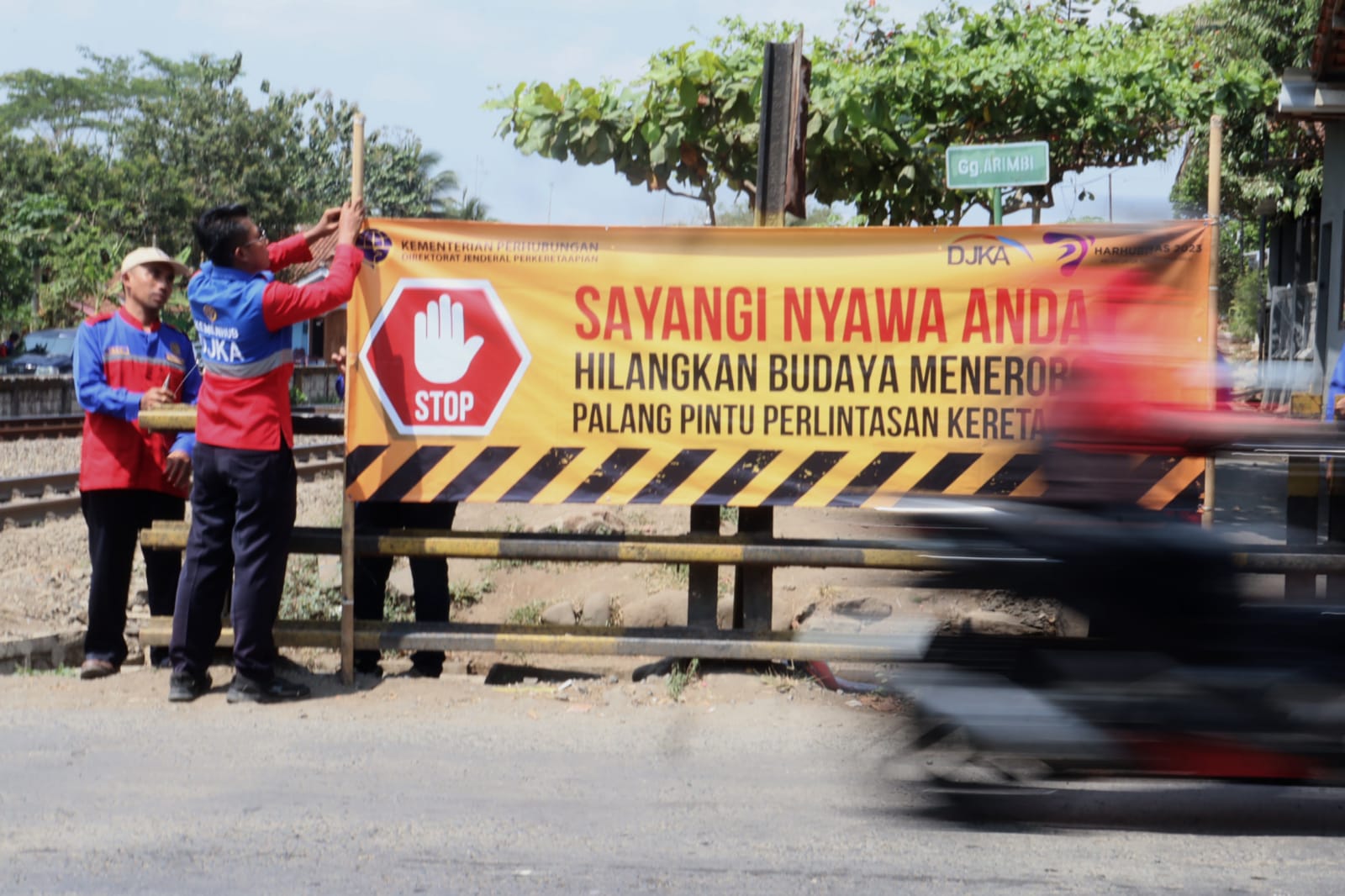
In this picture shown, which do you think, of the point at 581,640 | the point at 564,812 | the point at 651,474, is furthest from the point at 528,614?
the point at 564,812

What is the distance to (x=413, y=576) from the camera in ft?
22.6

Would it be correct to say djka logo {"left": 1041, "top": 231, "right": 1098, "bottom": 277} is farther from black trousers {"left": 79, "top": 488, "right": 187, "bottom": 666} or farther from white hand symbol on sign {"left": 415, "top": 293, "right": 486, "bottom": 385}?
black trousers {"left": 79, "top": 488, "right": 187, "bottom": 666}

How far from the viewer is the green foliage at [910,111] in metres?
12.9

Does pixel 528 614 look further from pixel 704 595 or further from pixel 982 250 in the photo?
pixel 982 250

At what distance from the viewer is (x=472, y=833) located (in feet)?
14.6

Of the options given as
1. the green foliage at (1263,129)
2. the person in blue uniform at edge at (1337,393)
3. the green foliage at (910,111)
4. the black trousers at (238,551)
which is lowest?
the black trousers at (238,551)

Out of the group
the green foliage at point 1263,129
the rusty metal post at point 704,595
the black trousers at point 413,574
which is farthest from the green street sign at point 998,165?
the green foliage at point 1263,129

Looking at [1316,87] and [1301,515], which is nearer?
[1301,515]

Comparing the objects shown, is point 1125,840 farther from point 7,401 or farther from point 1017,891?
point 7,401

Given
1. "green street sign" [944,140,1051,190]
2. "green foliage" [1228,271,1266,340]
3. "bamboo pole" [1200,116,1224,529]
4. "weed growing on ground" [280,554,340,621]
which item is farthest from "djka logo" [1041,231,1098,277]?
"green foliage" [1228,271,1266,340]

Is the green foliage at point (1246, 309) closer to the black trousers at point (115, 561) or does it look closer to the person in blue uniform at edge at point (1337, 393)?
the person in blue uniform at edge at point (1337, 393)

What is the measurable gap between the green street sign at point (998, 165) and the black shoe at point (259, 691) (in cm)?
467

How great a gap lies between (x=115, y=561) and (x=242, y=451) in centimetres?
111

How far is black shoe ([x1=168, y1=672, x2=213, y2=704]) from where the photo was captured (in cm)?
609
